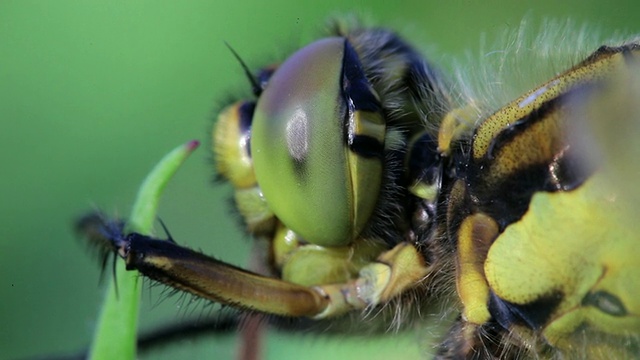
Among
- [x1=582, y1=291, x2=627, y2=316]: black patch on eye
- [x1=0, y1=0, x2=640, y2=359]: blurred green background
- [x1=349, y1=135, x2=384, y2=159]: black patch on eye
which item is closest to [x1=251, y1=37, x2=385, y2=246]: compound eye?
[x1=349, y1=135, x2=384, y2=159]: black patch on eye

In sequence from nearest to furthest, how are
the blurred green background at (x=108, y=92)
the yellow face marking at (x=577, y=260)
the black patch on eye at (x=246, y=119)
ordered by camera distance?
the yellow face marking at (x=577, y=260) → the black patch on eye at (x=246, y=119) → the blurred green background at (x=108, y=92)

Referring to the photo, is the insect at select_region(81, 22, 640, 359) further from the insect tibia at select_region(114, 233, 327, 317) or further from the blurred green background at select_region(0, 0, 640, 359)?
the blurred green background at select_region(0, 0, 640, 359)

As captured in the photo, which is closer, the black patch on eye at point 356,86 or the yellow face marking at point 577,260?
the yellow face marking at point 577,260

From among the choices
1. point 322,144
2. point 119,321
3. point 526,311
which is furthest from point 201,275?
point 526,311

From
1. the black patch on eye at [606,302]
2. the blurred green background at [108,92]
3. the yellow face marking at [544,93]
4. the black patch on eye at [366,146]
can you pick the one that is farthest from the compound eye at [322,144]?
the blurred green background at [108,92]

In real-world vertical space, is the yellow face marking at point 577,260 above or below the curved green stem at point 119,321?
below

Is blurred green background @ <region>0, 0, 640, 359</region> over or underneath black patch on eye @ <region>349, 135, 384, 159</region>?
underneath

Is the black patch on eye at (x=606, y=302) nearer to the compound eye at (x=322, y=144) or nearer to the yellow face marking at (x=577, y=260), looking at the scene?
the yellow face marking at (x=577, y=260)

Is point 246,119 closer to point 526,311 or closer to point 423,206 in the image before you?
point 423,206

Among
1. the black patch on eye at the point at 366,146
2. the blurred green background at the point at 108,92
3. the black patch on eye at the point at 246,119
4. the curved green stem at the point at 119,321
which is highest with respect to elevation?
the black patch on eye at the point at 246,119
